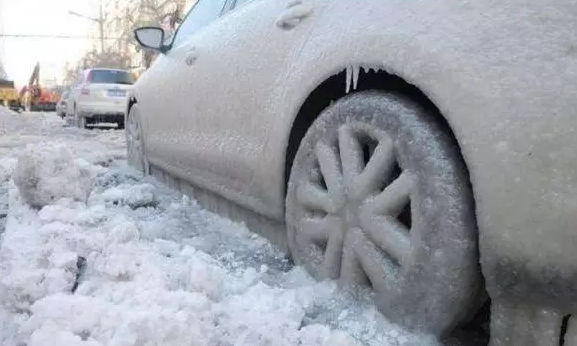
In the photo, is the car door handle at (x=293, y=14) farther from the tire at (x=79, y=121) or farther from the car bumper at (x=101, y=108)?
the tire at (x=79, y=121)

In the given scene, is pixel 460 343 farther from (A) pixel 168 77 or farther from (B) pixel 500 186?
(A) pixel 168 77

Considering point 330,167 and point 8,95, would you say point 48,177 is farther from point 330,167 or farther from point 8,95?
point 8,95

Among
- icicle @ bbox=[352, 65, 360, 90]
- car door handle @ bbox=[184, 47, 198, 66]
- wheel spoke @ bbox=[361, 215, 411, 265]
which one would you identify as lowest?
wheel spoke @ bbox=[361, 215, 411, 265]

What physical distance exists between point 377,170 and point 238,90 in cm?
111

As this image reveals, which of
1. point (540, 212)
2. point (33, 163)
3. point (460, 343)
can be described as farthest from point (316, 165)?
point (33, 163)

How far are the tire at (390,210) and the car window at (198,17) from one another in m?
2.00

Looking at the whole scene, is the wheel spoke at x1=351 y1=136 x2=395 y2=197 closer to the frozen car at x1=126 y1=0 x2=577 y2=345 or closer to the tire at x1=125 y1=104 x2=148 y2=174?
the frozen car at x1=126 y1=0 x2=577 y2=345

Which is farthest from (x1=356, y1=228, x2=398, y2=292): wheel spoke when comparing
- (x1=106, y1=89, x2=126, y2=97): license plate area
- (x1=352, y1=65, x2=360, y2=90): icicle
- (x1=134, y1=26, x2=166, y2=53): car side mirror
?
(x1=106, y1=89, x2=126, y2=97): license plate area

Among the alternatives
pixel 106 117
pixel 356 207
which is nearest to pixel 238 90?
pixel 356 207

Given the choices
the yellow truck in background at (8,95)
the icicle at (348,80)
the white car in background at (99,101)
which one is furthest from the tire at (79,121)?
the yellow truck in background at (8,95)

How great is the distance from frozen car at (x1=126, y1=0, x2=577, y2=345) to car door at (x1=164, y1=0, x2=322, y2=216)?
12mm

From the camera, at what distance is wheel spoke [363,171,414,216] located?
1783mm

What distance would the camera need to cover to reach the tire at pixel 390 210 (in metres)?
1.65

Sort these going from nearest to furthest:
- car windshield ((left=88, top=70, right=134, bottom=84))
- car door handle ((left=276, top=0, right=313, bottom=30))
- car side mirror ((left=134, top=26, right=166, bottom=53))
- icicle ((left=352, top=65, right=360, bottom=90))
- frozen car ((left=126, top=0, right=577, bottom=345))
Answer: frozen car ((left=126, top=0, right=577, bottom=345))
icicle ((left=352, top=65, right=360, bottom=90))
car door handle ((left=276, top=0, right=313, bottom=30))
car side mirror ((left=134, top=26, right=166, bottom=53))
car windshield ((left=88, top=70, right=134, bottom=84))
